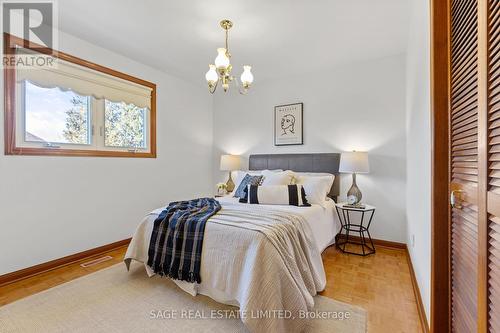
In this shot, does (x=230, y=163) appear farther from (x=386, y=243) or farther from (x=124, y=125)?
(x=386, y=243)

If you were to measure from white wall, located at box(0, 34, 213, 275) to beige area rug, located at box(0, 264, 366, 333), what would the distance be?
668 mm

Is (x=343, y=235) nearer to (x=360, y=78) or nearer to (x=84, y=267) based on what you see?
(x=360, y=78)

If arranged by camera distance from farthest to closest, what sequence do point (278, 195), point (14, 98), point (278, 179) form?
point (278, 179) → point (278, 195) → point (14, 98)

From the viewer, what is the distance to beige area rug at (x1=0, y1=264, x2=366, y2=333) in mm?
1572

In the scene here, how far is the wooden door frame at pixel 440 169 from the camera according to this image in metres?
1.19

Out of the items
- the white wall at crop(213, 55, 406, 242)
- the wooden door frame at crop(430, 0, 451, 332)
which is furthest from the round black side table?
the wooden door frame at crop(430, 0, 451, 332)

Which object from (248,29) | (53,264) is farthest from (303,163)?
(53,264)

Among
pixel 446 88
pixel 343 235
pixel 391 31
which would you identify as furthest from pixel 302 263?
pixel 391 31

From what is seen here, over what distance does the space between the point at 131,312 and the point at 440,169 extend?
87.8 inches

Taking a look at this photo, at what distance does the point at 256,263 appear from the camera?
1505 mm

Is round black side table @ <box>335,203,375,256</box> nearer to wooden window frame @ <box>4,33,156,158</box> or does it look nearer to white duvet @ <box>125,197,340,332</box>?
white duvet @ <box>125,197,340,332</box>

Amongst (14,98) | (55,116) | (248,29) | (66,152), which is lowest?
(66,152)

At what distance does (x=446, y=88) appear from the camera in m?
1.19

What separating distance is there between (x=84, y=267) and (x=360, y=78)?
13.6ft
